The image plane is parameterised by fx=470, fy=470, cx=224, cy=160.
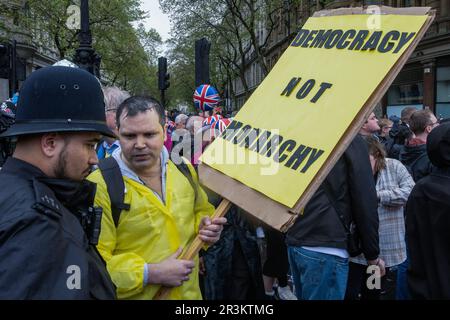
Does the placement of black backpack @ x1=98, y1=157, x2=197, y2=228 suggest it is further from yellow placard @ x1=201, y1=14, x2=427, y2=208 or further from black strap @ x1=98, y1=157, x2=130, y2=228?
yellow placard @ x1=201, y1=14, x2=427, y2=208

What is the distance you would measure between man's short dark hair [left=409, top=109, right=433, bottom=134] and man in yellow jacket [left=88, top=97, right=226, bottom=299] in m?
3.34

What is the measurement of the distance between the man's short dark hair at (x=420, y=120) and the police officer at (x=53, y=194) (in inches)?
167

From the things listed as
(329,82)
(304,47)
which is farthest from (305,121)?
(304,47)

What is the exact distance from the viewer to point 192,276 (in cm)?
252

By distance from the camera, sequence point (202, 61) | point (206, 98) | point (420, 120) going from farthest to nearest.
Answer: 1. point (202, 61)
2. point (206, 98)
3. point (420, 120)

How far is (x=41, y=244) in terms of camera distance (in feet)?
4.22

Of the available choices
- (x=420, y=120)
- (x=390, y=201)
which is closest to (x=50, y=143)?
(x=390, y=201)

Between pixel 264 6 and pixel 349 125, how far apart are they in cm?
2396

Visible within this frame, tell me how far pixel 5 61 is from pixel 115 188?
7162mm

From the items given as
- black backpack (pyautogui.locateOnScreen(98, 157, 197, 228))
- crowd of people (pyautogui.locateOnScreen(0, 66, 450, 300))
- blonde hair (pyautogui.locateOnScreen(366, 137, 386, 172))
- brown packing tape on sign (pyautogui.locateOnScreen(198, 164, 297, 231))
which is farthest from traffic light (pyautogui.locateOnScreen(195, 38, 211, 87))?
brown packing tape on sign (pyautogui.locateOnScreen(198, 164, 297, 231))

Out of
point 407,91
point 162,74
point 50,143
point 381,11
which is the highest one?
point 407,91

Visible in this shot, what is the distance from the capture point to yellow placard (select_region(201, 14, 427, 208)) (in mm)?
1866

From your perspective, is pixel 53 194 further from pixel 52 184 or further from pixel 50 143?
pixel 50 143
